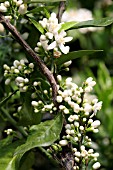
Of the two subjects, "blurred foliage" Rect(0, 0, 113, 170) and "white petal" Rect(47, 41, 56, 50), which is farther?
"blurred foliage" Rect(0, 0, 113, 170)

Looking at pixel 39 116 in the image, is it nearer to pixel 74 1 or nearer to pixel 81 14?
pixel 81 14

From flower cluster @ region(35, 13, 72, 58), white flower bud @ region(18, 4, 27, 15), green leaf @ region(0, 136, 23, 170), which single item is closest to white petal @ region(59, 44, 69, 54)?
flower cluster @ region(35, 13, 72, 58)

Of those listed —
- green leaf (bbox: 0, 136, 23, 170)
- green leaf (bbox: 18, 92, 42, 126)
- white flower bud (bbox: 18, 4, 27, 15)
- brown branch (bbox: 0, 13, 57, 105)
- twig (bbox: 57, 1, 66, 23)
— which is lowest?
green leaf (bbox: 0, 136, 23, 170)

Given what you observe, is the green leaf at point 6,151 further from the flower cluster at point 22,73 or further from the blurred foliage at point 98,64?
the flower cluster at point 22,73

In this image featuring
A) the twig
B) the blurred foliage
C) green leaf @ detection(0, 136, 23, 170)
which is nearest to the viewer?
green leaf @ detection(0, 136, 23, 170)

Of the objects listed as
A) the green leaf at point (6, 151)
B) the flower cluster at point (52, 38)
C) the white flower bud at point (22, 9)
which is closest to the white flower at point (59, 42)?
the flower cluster at point (52, 38)

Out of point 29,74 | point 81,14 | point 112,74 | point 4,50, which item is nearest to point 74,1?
point 81,14

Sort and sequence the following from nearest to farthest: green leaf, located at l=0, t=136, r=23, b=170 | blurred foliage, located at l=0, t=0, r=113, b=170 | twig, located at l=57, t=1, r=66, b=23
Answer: green leaf, located at l=0, t=136, r=23, b=170, twig, located at l=57, t=1, r=66, b=23, blurred foliage, located at l=0, t=0, r=113, b=170

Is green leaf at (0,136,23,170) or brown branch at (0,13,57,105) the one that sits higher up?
brown branch at (0,13,57,105)

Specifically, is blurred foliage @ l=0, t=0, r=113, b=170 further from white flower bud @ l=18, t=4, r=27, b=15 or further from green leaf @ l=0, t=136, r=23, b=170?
white flower bud @ l=18, t=4, r=27, b=15
